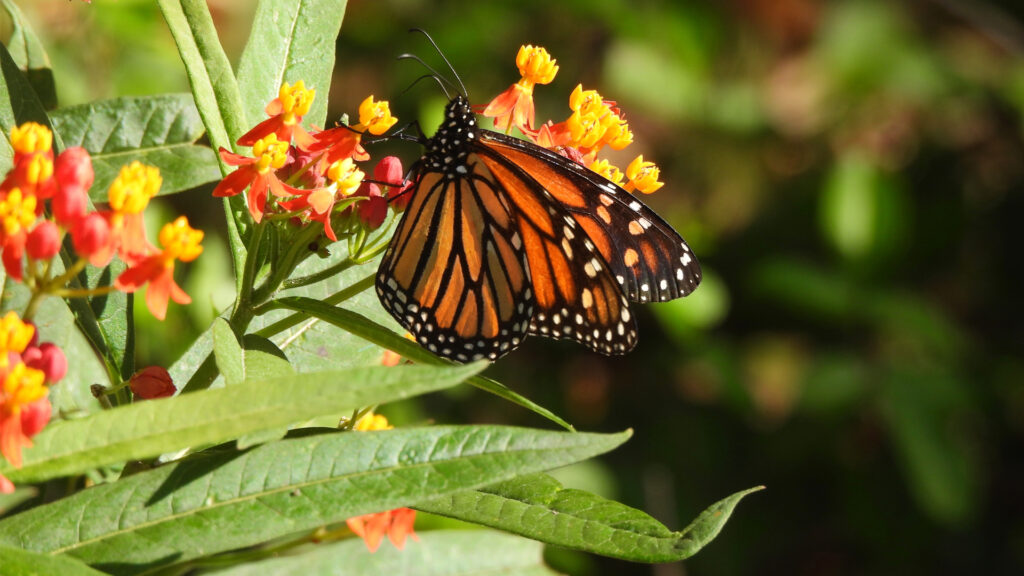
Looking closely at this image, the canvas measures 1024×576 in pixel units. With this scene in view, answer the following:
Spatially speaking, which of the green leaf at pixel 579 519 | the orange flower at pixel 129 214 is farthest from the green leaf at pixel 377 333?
the orange flower at pixel 129 214

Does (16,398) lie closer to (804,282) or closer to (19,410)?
(19,410)

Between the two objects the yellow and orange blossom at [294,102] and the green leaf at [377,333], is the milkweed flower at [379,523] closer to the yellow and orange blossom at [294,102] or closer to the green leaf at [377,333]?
the green leaf at [377,333]

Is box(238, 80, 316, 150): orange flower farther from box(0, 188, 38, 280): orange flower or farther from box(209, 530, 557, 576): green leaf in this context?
box(209, 530, 557, 576): green leaf

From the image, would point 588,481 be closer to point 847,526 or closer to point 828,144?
point 847,526

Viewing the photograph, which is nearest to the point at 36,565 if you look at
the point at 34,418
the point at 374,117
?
the point at 34,418

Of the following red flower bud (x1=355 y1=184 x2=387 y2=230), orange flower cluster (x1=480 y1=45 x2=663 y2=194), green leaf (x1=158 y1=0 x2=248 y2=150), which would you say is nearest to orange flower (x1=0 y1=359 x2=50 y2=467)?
green leaf (x1=158 y1=0 x2=248 y2=150)

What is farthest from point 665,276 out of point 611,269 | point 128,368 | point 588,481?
point 588,481
